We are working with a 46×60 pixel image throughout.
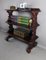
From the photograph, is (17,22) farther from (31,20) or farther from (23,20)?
(31,20)

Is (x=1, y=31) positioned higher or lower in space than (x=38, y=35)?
lower

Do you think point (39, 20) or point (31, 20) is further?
point (39, 20)

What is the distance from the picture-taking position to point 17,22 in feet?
8.91

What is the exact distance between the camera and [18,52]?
2398 mm

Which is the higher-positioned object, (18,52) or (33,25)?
(33,25)

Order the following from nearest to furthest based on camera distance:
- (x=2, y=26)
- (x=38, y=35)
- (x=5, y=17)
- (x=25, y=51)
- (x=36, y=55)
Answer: (x=36, y=55) < (x=25, y=51) < (x=38, y=35) < (x=5, y=17) < (x=2, y=26)

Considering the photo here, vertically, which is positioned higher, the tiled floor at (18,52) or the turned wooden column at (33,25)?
the turned wooden column at (33,25)

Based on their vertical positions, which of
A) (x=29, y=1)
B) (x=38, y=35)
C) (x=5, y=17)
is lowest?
(x=38, y=35)

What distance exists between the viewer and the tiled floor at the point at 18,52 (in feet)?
7.21

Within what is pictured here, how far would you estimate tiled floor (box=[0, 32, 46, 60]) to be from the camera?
2.20m

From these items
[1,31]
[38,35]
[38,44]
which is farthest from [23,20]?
[1,31]

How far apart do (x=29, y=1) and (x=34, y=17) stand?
2.05 feet

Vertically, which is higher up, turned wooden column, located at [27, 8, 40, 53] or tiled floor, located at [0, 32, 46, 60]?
turned wooden column, located at [27, 8, 40, 53]

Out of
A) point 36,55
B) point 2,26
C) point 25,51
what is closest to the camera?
point 36,55
